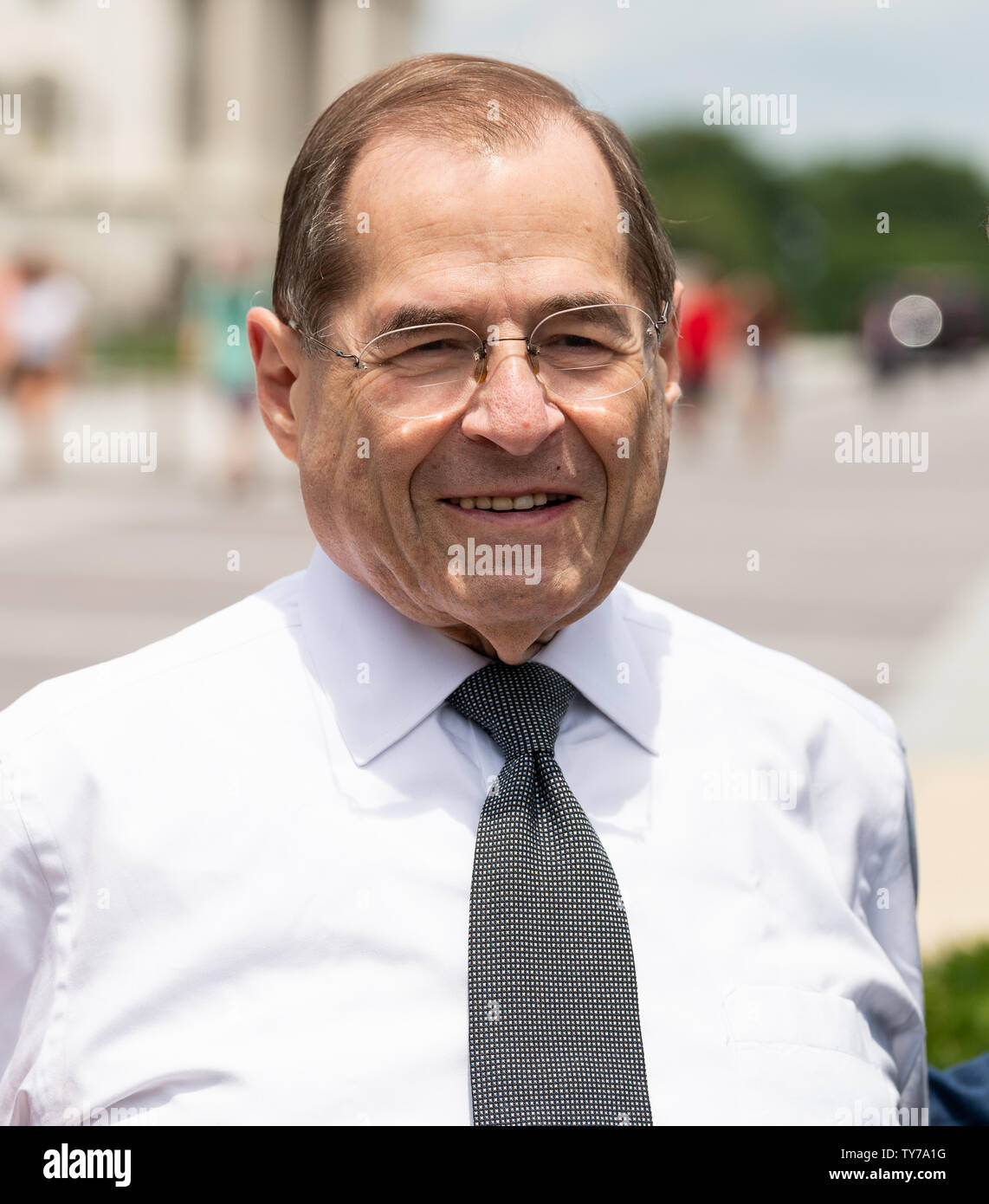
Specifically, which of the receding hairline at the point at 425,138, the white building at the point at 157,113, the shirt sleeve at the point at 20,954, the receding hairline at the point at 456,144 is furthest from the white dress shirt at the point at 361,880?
the white building at the point at 157,113

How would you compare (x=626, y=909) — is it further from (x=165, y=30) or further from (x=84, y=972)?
(x=165, y=30)

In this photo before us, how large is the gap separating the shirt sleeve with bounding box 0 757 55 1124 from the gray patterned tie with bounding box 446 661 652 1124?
0.53m

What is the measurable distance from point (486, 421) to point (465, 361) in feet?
0.29

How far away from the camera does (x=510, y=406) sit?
1.98 meters

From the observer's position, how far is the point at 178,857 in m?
2.03

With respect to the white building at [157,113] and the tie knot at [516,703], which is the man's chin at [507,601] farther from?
the white building at [157,113]

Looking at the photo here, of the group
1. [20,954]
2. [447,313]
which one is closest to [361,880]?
[20,954]

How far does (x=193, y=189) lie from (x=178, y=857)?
59.9 meters

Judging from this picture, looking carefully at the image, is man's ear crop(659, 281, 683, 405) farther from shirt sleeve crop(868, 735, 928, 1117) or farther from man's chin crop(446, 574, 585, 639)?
shirt sleeve crop(868, 735, 928, 1117)

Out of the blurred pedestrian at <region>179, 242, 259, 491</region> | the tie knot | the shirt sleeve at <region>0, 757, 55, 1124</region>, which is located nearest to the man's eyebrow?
the tie knot

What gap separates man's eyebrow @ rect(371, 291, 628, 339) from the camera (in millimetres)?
1997

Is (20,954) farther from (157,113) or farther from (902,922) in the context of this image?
(157,113)

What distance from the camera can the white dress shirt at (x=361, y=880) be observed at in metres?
1.99
